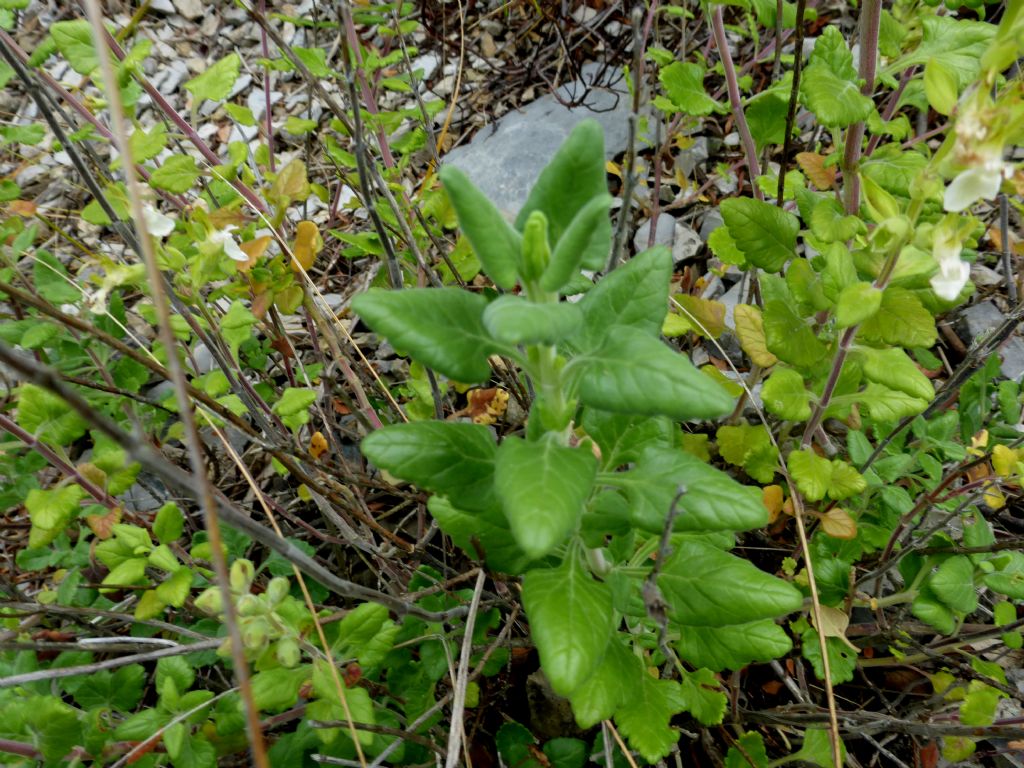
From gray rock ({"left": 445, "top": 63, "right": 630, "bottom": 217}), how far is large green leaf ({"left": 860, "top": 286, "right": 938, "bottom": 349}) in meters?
1.87

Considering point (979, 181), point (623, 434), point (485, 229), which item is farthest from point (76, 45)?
point (979, 181)

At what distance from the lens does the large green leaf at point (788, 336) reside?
1647 millimetres

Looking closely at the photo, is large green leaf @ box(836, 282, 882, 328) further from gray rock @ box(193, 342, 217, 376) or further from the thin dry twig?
gray rock @ box(193, 342, 217, 376)

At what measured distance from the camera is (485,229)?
→ 41.4 inches

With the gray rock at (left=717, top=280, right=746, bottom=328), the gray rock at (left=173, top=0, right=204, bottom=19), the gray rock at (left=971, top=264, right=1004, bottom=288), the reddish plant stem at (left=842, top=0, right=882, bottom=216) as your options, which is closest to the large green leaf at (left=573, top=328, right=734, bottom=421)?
the reddish plant stem at (left=842, top=0, right=882, bottom=216)

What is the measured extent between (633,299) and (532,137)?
96.4 inches

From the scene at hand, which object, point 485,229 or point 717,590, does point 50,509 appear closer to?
point 485,229

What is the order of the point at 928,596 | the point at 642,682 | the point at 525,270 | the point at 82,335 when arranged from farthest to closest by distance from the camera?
the point at 82,335, the point at 928,596, the point at 642,682, the point at 525,270

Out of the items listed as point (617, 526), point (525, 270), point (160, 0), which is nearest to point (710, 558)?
point (617, 526)

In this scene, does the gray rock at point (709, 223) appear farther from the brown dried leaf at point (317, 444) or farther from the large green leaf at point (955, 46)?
the brown dried leaf at point (317, 444)

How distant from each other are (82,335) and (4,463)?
0.42 m

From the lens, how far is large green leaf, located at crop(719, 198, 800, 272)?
5.51 ft

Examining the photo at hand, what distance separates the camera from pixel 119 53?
199cm

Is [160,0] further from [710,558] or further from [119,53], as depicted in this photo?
[710,558]
